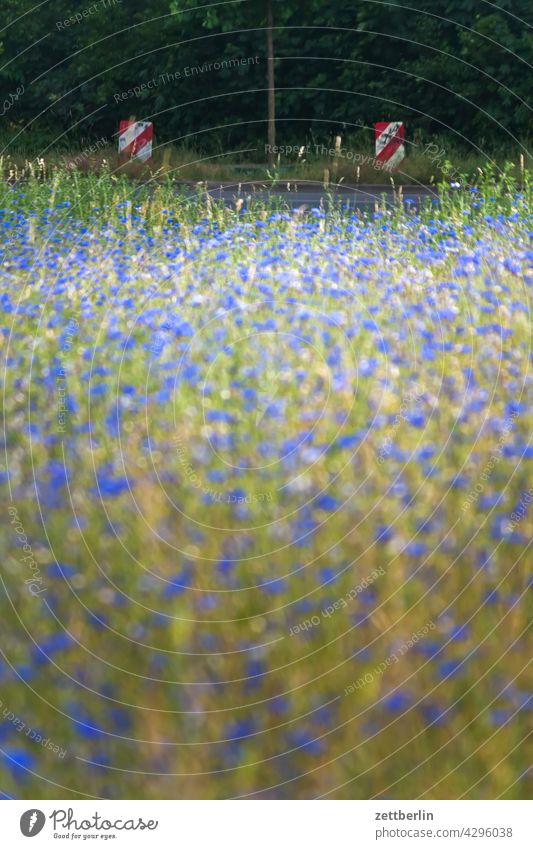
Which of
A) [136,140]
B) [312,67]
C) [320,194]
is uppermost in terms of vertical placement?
[312,67]

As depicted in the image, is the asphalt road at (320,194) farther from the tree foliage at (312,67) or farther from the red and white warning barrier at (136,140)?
the tree foliage at (312,67)

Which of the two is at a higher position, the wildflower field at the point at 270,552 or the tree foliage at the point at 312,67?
the tree foliage at the point at 312,67

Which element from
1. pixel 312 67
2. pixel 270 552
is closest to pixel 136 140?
pixel 312 67

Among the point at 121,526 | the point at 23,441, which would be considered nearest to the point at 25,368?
the point at 23,441

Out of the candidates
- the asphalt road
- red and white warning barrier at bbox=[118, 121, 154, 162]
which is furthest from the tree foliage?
red and white warning barrier at bbox=[118, 121, 154, 162]

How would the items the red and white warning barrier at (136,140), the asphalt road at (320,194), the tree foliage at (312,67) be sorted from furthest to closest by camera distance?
the tree foliage at (312,67) → the asphalt road at (320,194) → the red and white warning barrier at (136,140)

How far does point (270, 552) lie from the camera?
224 cm

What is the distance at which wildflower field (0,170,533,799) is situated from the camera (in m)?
1.77

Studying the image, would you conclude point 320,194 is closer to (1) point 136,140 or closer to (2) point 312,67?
(1) point 136,140

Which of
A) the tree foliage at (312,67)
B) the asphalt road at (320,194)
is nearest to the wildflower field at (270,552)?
the asphalt road at (320,194)

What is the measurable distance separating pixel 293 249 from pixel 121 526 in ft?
10.6

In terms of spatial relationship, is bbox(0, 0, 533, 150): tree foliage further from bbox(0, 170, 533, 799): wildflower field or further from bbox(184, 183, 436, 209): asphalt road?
bbox(0, 170, 533, 799): wildflower field

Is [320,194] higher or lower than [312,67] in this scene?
lower

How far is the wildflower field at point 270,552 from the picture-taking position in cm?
177
